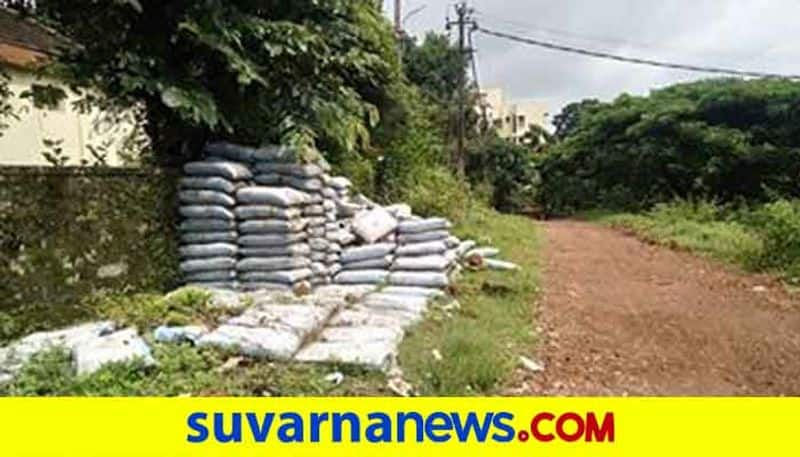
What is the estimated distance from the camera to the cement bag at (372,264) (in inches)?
279

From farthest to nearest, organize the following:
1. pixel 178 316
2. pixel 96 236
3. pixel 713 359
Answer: pixel 96 236 < pixel 713 359 < pixel 178 316

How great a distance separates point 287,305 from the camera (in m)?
5.39

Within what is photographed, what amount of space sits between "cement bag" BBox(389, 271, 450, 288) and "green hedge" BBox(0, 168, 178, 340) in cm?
189

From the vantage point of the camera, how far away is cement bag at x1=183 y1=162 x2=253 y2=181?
20.4 ft

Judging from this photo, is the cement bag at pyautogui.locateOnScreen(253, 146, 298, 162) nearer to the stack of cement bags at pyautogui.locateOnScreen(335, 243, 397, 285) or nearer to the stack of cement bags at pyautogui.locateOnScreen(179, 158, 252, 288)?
the stack of cement bags at pyautogui.locateOnScreen(179, 158, 252, 288)

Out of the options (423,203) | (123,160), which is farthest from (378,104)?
(123,160)

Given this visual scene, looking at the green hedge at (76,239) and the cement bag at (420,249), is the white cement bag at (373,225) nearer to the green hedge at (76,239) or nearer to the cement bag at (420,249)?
the cement bag at (420,249)

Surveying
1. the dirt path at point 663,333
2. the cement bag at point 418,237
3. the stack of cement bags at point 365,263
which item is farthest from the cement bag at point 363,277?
the dirt path at point 663,333

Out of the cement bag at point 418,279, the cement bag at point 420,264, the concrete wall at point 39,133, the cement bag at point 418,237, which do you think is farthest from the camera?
the concrete wall at point 39,133

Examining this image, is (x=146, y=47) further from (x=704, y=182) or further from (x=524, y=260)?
(x=704, y=182)

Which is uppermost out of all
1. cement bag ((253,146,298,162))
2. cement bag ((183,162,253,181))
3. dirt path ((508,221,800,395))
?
cement bag ((253,146,298,162))

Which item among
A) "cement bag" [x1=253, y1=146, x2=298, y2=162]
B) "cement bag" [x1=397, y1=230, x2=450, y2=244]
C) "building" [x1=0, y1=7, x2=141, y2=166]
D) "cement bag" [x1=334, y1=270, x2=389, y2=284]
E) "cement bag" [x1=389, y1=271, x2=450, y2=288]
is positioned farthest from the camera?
"building" [x1=0, y1=7, x2=141, y2=166]

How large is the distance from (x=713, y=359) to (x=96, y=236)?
4383mm

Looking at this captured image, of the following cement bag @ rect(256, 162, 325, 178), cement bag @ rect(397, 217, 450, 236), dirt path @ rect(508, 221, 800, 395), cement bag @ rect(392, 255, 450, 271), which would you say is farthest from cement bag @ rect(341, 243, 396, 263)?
dirt path @ rect(508, 221, 800, 395)
